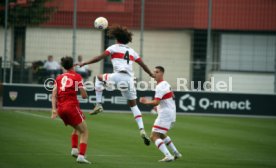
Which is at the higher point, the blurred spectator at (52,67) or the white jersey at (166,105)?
the blurred spectator at (52,67)

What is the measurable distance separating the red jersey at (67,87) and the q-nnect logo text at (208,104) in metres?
13.6

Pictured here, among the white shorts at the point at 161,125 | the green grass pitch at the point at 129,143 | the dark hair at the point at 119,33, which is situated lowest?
the green grass pitch at the point at 129,143

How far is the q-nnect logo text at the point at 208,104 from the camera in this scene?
26141mm

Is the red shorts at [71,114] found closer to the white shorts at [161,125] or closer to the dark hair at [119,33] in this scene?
the white shorts at [161,125]

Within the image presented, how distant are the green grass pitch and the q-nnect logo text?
1.35 meters

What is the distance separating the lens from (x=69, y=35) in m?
25.9

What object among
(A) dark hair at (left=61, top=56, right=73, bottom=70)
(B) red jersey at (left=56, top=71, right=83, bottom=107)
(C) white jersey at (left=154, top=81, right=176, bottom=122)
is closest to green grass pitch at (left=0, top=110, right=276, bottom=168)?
(C) white jersey at (left=154, top=81, right=176, bottom=122)

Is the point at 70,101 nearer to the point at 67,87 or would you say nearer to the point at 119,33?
the point at 67,87

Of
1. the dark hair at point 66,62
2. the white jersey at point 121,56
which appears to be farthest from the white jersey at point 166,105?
the dark hair at point 66,62

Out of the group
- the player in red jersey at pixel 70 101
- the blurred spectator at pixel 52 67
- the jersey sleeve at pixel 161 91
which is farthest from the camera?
the blurred spectator at pixel 52 67

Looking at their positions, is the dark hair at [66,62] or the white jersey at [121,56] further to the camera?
the white jersey at [121,56]

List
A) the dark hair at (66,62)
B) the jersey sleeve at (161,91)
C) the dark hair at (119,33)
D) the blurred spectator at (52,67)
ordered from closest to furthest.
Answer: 1. the dark hair at (66,62)
2. the jersey sleeve at (161,91)
3. the dark hair at (119,33)
4. the blurred spectator at (52,67)

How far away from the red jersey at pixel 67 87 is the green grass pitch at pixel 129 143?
1235 millimetres

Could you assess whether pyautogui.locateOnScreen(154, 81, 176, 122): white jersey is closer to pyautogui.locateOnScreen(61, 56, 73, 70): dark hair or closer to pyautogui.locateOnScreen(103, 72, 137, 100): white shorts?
pyautogui.locateOnScreen(103, 72, 137, 100): white shorts
